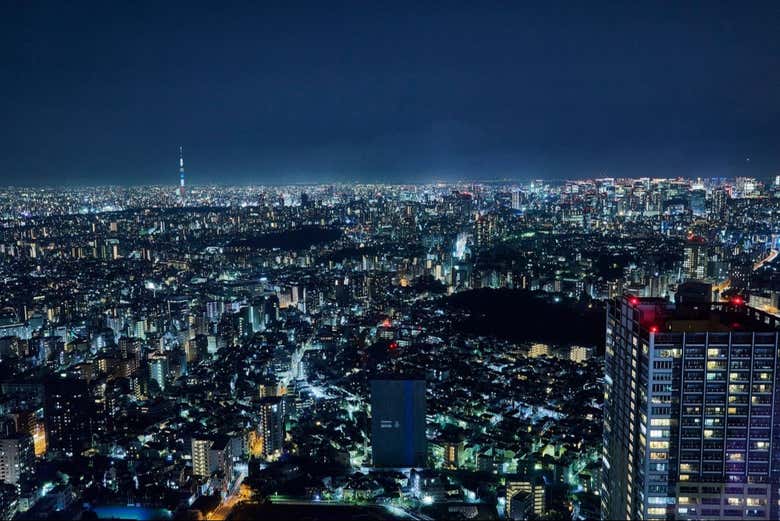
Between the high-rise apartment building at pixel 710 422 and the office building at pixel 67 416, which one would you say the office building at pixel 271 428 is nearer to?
the office building at pixel 67 416

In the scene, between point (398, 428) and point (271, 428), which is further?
point (271, 428)

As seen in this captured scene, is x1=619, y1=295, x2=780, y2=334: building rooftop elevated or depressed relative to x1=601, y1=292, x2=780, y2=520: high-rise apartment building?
elevated

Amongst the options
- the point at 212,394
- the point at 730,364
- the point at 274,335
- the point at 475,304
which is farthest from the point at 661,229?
the point at 730,364

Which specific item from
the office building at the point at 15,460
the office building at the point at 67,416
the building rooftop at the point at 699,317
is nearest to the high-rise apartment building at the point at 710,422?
the building rooftop at the point at 699,317

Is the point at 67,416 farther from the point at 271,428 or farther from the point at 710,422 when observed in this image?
the point at 710,422

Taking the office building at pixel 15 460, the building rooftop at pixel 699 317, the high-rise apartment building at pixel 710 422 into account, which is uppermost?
the building rooftop at pixel 699 317

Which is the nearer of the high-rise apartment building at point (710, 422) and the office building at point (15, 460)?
the high-rise apartment building at point (710, 422)

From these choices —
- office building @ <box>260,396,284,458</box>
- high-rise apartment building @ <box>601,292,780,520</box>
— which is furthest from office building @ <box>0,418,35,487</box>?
high-rise apartment building @ <box>601,292,780,520</box>

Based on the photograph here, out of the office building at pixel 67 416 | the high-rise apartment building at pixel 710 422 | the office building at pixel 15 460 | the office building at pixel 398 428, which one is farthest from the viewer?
the office building at pixel 67 416

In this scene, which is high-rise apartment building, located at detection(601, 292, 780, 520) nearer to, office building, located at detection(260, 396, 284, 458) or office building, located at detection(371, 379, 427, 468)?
office building, located at detection(371, 379, 427, 468)

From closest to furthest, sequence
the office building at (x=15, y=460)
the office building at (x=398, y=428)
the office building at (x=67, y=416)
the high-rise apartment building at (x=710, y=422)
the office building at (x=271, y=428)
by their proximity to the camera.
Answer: the high-rise apartment building at (x=710, y=422) → the office building at (x=15, y=460) → the office building at (x=398, y=428) → the office building at (x=271, y=428) → the office building at (x=67, y=416)

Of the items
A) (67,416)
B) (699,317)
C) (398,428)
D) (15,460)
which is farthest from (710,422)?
(67,416)

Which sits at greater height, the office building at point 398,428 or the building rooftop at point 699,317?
the building rooftop at point 699,317
